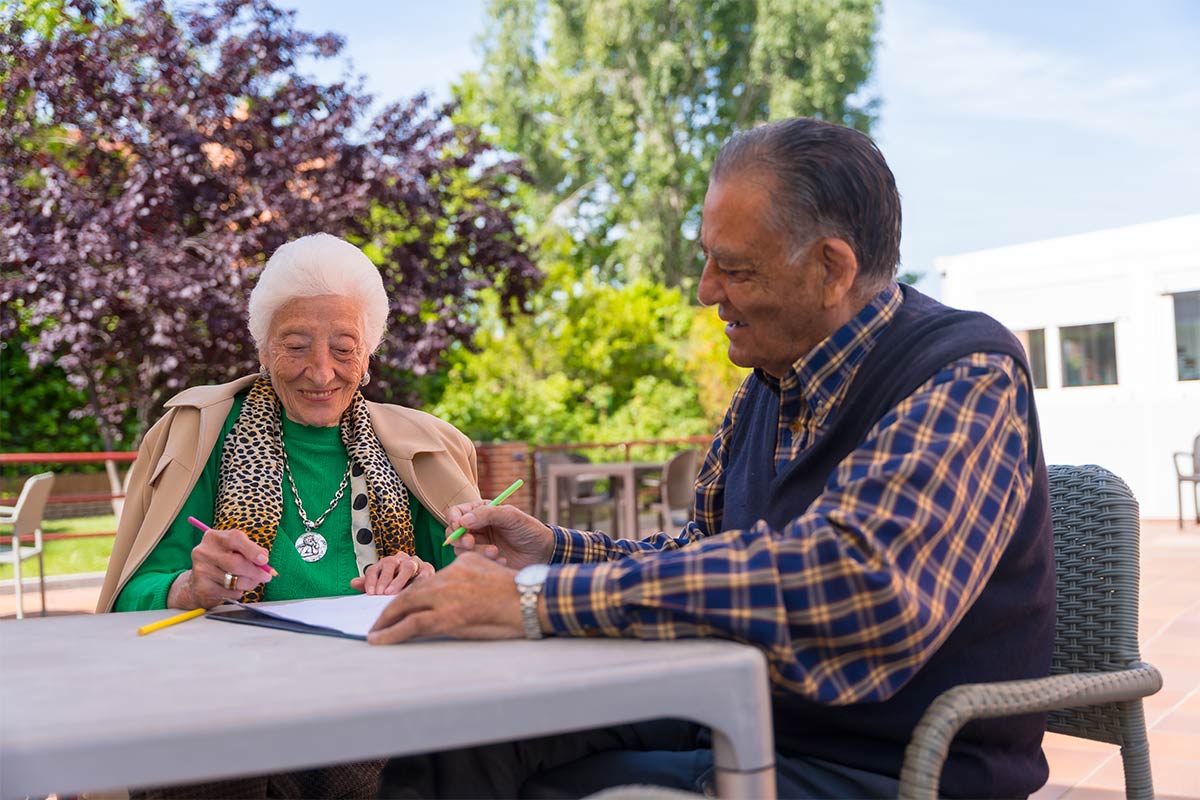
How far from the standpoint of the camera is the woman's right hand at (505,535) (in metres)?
1.72

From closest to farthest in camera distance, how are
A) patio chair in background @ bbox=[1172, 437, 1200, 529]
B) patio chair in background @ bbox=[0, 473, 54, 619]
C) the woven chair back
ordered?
the woven chair back → patio chair in background @ bbox=[0, 473, 54, 619] → patio chair in background @ bbox=[1172, 437, 1200, 529]

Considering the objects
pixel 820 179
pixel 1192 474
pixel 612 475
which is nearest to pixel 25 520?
pixel 612 475

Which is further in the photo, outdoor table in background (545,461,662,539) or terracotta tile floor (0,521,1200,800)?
outdoor table in background (545,461,662,539)

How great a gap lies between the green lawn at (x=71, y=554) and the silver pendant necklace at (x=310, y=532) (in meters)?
6.81

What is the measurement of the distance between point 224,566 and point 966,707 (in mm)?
1072

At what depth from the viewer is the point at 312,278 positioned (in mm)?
2127

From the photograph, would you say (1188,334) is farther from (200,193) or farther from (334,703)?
(334,703)

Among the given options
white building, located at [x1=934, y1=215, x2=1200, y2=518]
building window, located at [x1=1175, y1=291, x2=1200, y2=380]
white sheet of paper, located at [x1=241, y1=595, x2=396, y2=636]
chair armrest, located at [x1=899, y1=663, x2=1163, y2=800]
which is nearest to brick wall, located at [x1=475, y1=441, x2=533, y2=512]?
white building, located at [x1=934, y1=215, x2=1200, y2=518]

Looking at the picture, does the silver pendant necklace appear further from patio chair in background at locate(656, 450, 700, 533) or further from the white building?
the white building

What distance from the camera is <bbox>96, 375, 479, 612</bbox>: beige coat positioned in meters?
1.96

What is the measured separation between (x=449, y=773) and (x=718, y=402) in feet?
51.4

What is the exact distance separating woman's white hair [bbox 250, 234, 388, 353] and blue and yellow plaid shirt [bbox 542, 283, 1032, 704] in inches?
45.4

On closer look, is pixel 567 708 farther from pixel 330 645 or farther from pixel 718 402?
pixel 718 402

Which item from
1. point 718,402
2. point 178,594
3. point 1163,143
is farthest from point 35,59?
point 1163,143
